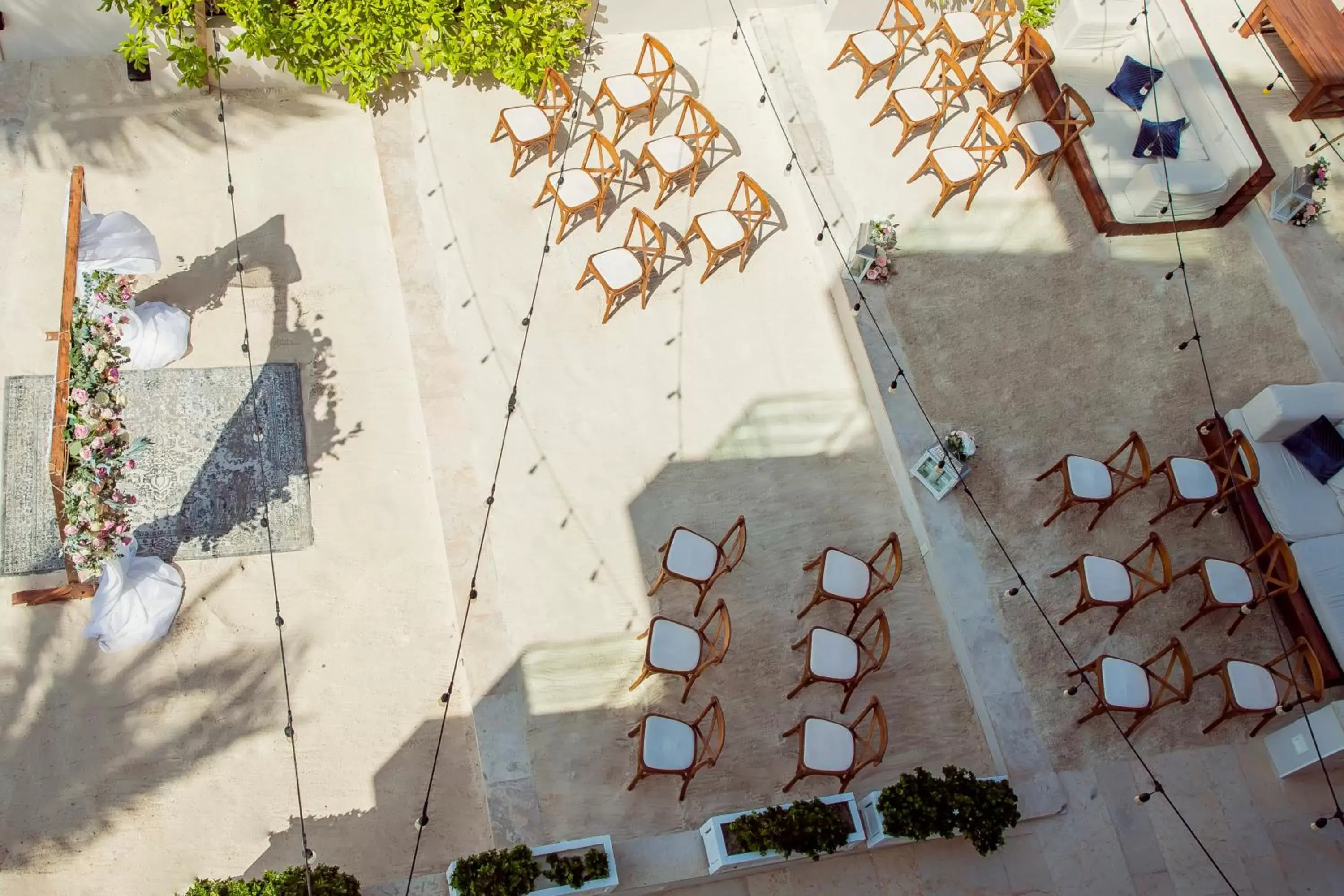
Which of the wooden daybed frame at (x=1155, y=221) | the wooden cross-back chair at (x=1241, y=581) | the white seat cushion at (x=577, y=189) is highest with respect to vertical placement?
the white seat cushion at (x=577, y=189)

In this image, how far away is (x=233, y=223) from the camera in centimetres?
791

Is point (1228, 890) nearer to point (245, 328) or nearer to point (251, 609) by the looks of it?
point (251, 609)

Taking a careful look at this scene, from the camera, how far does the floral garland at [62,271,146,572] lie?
617 cm

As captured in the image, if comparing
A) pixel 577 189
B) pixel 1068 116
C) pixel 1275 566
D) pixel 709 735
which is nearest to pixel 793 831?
pixel 709 735

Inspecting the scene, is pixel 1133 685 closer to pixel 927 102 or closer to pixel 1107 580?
pixel 1107 580

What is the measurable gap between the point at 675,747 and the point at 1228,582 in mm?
3639

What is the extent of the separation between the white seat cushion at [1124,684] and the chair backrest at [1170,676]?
0.18ft

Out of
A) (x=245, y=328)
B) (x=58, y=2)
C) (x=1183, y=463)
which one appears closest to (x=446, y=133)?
(x=245, y=328)

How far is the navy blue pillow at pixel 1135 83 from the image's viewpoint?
28.6 ft

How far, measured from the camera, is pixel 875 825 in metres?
6.18

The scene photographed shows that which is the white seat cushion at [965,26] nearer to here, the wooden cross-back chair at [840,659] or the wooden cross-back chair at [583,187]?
the wooden cross-back chair at [583,187]

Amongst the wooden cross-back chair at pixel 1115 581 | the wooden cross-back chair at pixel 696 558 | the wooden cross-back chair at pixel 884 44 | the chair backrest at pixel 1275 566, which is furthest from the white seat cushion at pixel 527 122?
the chair backrest at pixel 1275 566

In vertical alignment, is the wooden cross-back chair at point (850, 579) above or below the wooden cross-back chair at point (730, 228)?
below

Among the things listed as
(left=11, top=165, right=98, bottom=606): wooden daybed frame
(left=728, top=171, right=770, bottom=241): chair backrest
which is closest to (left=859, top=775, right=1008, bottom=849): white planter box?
(left=728, top=171, right=770, bottom=241): chair backrest
